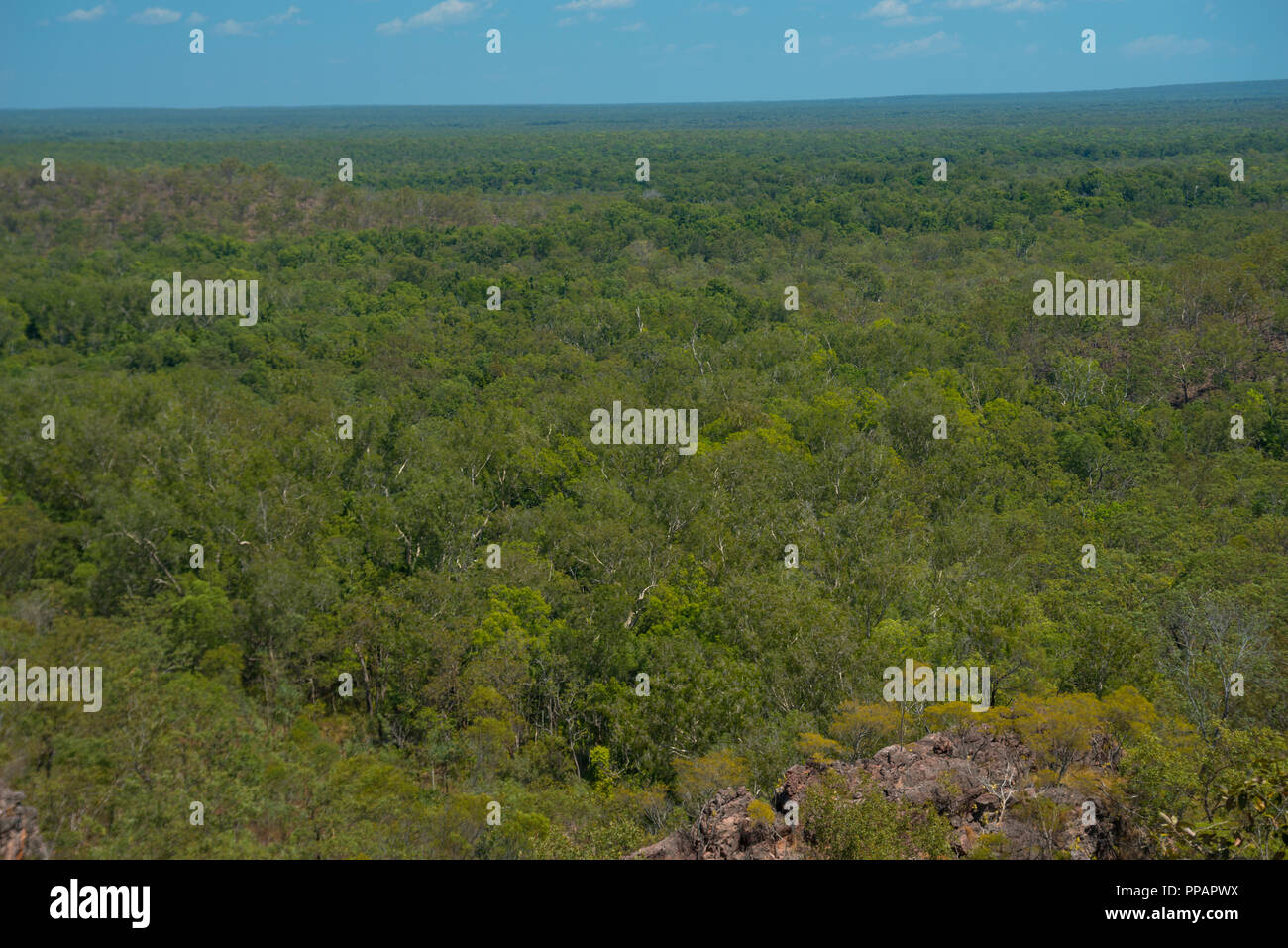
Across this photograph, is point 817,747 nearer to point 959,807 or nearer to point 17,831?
point 959,807

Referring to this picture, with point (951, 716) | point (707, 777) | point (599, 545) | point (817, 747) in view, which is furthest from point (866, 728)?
point (599, 545)

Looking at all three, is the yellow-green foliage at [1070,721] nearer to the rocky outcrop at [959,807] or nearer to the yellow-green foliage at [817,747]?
the rocky outcrop at [959,807]

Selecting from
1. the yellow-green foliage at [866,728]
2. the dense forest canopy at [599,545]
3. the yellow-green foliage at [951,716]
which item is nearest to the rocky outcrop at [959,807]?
the dense forest canopy at [599,545]

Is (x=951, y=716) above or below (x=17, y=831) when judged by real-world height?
below

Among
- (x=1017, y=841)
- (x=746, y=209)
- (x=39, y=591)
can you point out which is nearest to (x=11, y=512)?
(x=39, y=591)

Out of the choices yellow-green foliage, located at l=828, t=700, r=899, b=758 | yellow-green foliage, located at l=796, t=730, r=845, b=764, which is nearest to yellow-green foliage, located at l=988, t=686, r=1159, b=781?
yellow-green foliage, located at l=828, t=700, r=899, b=758
